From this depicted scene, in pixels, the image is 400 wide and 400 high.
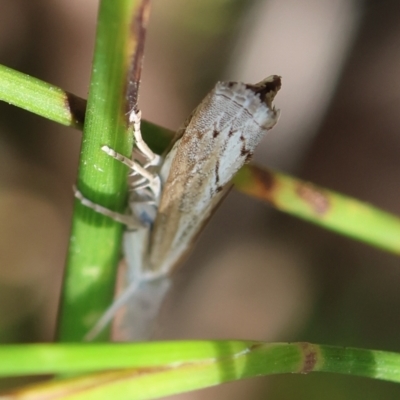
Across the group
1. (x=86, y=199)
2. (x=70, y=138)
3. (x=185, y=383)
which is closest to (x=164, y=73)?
(x=70, y=138)

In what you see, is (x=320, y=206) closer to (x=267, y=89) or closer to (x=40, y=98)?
(x=267, y=89)

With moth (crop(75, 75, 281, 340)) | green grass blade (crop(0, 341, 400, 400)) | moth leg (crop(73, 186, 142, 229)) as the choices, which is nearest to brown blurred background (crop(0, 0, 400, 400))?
moth (crop(75, 75, 281, 340))

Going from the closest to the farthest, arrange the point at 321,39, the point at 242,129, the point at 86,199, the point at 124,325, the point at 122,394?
the point at 122,394 → the point at 86,199 → the point at 242,129 → the point at 124,325 → the point at 321,39

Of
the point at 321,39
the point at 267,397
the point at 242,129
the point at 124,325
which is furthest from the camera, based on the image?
the point at 321,39

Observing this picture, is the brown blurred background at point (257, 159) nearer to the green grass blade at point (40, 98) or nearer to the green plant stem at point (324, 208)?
the green plant stem at point (324, 208)

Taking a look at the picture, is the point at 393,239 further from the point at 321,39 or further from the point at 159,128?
the point at 321,39

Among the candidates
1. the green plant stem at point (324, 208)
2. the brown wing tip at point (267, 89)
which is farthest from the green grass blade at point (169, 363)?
the brown wing tip at point (267, 89)

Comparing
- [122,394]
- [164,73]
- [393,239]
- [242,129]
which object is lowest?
[122,394]

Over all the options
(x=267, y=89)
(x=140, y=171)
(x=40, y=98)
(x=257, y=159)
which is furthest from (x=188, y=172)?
(x=257, y=159)
